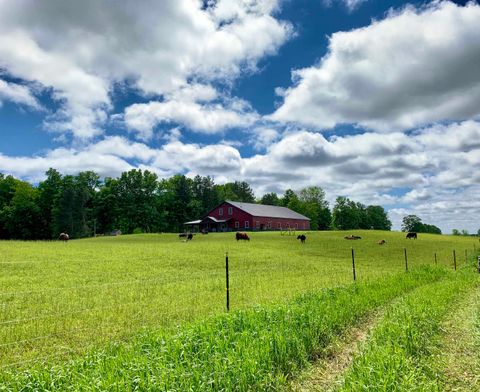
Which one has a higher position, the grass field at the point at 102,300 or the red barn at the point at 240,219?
the red barn at the point at 240,219

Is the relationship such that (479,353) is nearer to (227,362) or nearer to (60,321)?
(227,362)

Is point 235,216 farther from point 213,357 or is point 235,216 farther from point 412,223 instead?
point 412,223

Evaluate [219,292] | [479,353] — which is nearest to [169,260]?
[219,292]

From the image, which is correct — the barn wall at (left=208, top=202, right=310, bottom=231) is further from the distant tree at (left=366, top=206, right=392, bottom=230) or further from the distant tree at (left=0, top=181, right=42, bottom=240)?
the distant tree at (left=366, top=206, right=392, bottom=230)

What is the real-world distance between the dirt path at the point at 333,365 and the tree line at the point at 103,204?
86.6 meters

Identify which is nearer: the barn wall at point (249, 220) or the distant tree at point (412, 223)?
the barn wall at point (249, 220)

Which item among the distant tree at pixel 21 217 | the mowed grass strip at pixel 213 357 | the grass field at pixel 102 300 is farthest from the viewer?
the distant tree at pixel 21 217

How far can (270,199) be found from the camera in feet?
467

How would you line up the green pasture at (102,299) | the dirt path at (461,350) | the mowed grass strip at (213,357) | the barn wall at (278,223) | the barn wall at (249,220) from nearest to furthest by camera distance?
the mowed grass strip at (213,357) → the dirt path at (461,350) → the green pasture at (102,299) → the barn wall at (249,220) → the barn wall at (278,223)

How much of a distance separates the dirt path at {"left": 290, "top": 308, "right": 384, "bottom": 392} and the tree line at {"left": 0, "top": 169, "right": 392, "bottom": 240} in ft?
284

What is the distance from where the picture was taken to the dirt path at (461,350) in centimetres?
568

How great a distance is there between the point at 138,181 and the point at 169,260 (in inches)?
3090

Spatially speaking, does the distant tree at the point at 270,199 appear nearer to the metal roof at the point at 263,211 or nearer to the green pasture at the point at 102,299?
the metal roof at the point at 263,211

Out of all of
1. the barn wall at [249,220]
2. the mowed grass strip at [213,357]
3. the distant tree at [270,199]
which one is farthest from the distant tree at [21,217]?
the mowed grass strip at [213,357]
